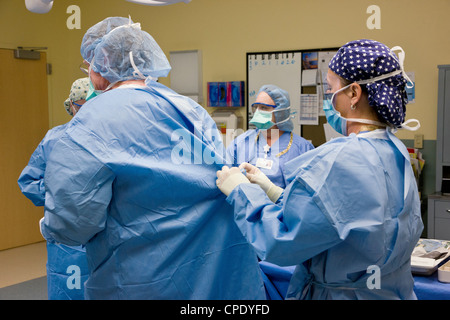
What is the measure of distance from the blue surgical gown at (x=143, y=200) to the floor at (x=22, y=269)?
276 cm

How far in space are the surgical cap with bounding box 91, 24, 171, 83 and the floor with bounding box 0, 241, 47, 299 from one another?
9.15 ft

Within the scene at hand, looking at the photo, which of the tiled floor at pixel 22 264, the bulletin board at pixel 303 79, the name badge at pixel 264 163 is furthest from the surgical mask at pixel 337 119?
the tiled floor at pixel 22 264

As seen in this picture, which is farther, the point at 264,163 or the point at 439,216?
the point at 439,216

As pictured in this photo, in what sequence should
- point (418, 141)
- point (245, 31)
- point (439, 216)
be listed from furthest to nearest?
point (245, 31) → point (418, 141) → point (439, 216)

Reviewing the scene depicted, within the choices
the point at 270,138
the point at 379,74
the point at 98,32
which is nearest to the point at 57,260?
the point at 98,32

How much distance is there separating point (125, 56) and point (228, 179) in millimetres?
590

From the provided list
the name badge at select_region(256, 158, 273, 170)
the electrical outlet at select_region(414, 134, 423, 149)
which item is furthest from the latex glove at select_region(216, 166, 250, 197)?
the electrical outlet at select_region(414, 134, 423, 149)

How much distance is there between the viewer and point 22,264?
4.61 m

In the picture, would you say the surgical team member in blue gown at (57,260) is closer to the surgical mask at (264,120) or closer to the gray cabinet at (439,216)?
the surgical mask at (264,120)

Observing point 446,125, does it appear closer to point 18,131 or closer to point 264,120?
point 264,120

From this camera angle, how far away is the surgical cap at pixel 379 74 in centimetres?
134

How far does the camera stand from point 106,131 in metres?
1.38

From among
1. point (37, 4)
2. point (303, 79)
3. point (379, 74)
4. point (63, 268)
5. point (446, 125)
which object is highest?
point (37, 4)
